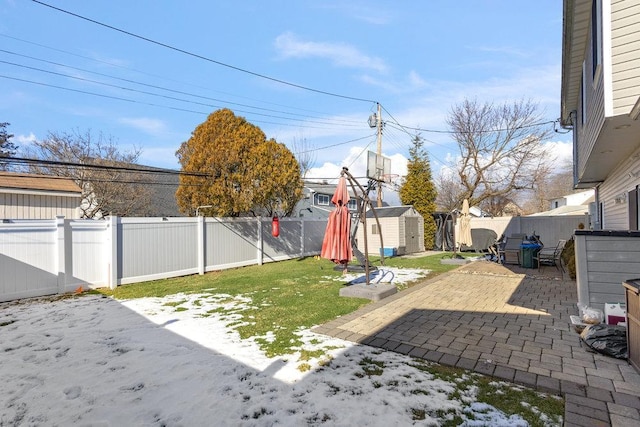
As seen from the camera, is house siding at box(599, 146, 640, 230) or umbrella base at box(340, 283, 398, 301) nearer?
house siding at box(599, 146, 640, 230)

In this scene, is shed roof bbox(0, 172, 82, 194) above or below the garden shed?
above

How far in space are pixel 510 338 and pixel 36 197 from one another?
14737 millimetres

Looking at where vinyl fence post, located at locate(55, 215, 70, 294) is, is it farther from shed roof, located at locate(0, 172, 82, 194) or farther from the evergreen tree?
the evergreen tree

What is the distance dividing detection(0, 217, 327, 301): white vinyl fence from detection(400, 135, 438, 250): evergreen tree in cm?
891

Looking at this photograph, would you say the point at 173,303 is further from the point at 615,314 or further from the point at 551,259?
the point at 551,259

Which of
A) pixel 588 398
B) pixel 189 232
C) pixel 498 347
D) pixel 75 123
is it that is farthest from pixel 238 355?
pixel 75 123

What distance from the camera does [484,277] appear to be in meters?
8.55

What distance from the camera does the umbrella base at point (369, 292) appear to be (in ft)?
20.1

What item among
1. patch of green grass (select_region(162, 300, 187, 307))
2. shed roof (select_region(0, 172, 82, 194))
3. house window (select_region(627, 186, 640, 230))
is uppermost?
shed roof (select_region(0, 172, 82, 194))

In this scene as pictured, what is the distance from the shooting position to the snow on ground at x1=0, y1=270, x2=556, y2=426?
2.47 meters

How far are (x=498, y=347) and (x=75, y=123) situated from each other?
18396mm

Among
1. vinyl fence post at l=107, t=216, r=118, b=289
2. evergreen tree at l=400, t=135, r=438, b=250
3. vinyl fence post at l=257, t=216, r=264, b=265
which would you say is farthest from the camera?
evergreen tree at l=400, t=135, r=438, b=250

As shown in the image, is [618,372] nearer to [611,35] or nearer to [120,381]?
[611,35]

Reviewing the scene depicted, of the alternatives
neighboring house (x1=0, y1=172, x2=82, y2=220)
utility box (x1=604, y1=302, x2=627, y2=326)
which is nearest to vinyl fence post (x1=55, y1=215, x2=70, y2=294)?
neighboring house (x1=0, y1=172, x2=82, y2=220)
